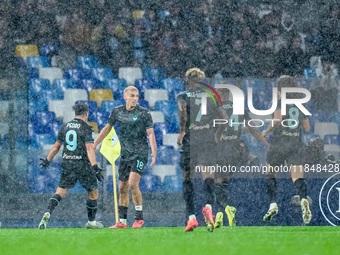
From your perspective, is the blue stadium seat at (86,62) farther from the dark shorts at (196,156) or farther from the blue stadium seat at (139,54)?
the dark shorts at (196,156)

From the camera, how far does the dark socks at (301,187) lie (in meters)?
9.38

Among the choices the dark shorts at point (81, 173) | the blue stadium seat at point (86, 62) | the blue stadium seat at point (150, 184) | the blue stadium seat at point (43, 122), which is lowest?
the blue stadium seat at point (150, 184)

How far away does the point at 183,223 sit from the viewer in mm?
10594

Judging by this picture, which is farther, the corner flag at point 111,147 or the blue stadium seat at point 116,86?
the blue stadium seat at point 116,86

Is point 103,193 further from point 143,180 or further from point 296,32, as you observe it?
point 296,32

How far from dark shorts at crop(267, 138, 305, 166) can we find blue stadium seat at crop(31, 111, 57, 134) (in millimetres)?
4524

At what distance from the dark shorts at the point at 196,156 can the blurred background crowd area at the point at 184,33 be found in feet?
16.6

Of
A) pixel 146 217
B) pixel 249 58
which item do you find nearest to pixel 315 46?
pixel 249 58

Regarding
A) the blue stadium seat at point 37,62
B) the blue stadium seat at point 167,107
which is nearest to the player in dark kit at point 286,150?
the blue stadium seat at point 167,107

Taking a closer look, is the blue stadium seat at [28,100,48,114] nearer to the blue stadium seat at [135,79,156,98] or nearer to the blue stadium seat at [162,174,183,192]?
the blue stadium seat at [135,79,156,98]

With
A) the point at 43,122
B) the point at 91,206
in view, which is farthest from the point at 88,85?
the point at 91,206

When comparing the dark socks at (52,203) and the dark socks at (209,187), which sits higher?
the dark socks at (209,187)

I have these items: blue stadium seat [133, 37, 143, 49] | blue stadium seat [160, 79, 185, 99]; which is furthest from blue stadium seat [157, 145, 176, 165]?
blue stadium seat [133, 37, 143, 49]

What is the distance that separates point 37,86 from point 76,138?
171 inches
